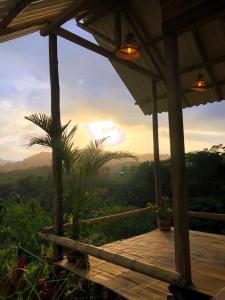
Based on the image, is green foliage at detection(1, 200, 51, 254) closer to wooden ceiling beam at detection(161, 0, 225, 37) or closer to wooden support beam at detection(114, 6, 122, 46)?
wooden support beam at detection(114, 6, 122, 46)

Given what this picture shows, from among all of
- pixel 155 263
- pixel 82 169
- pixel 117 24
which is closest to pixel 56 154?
pixel 82 169

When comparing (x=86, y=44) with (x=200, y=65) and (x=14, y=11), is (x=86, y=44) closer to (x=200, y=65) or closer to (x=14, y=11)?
(x=14, y=11)

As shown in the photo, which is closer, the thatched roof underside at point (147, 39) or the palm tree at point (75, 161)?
the thatched roof underside at point (147, 39)

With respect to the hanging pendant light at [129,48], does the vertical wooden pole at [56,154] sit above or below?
below

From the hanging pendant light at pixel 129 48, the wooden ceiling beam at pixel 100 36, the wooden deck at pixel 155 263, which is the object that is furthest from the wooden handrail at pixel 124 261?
the wooden ceiling beam at pixel 100 36

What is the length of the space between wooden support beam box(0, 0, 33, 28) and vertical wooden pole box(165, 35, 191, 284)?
5.57ft

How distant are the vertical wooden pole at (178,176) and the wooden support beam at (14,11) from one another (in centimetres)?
170

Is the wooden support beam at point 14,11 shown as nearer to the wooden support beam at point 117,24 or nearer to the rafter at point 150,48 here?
the wooden support beam at point 117,24

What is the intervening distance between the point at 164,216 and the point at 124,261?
340 cm

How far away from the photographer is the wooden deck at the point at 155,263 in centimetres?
374

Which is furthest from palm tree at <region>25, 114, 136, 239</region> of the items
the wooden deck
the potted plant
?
the potted plant

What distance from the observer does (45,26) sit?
15.6 feet

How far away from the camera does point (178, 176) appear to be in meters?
3.40

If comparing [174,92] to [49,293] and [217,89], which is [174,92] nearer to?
[49,293]
